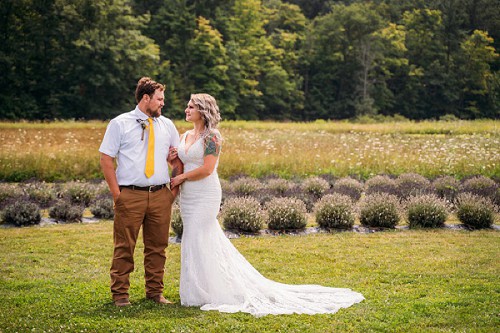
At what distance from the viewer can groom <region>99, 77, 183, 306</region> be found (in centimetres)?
684

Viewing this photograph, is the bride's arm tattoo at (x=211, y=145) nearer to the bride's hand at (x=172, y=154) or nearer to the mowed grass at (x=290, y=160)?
the bride's hand at (x=172, y=154)

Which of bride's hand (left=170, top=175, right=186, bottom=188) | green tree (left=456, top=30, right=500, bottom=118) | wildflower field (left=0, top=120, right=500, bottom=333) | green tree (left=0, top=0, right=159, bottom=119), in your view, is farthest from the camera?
green tree (left=456, top=30, right=500, bottom=118)

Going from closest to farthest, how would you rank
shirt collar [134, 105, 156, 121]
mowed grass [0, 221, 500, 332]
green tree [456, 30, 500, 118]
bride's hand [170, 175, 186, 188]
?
mowed grass [0, 221, 500, 332]
shirt collar [134, 105, 156, 121]
bride's hand [170, 175, 186, 188]
green tree [456, 30, 500, 118]

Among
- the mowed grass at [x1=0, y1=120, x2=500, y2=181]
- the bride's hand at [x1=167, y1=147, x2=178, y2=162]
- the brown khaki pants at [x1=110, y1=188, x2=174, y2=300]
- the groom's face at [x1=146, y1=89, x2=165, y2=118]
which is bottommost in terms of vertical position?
the mowed grass at [x1=0, y1=120, x2=500, y2=181]

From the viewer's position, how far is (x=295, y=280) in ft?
28.0

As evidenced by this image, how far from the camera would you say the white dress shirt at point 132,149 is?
6824 millimetres

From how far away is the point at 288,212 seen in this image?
1197cm

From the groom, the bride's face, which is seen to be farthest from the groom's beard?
the bride's face

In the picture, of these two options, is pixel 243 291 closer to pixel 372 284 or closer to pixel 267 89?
pixel 372 284

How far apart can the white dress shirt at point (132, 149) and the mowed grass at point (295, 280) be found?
1491mm

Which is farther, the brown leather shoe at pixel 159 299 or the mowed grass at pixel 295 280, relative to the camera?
the brown leather shoe at pixel 159 299

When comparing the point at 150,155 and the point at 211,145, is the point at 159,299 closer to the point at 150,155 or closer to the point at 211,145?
the point at 150,155

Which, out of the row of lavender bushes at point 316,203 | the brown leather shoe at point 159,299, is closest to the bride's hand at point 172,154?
the brown leather shoe at point 159,299

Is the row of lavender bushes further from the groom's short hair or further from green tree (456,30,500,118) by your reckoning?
green tree (456,30,500,118)
